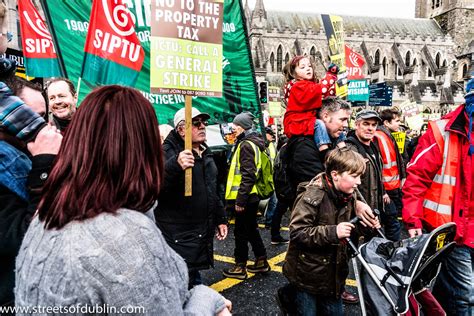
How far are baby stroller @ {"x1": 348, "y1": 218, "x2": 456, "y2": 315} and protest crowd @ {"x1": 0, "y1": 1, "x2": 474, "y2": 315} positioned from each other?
42mm

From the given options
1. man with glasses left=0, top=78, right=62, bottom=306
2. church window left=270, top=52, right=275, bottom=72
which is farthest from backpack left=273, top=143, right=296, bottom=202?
church window left=270, top=52, right=275, bottom=72

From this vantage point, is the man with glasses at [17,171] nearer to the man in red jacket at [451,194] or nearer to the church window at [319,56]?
the man in red jacket at [451,194]

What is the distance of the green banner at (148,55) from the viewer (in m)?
3.89

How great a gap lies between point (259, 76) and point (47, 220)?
41795 mm

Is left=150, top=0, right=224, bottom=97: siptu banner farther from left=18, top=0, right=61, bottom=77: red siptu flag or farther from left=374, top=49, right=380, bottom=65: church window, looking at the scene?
left=374, top=49, right=380, bottom=65: church window

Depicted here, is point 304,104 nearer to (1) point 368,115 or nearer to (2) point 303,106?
(2) point 303,106

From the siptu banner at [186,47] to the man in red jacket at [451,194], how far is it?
176 cm

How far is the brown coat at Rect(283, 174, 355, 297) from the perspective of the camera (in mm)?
2662

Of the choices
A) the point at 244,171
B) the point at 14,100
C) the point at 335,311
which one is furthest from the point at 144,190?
the point at 244,171

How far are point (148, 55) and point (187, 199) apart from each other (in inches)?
82.4

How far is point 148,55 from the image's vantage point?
179 inches

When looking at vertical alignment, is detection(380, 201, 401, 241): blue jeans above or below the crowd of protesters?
below

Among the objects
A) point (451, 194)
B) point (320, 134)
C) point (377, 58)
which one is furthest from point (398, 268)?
point (377, 58)

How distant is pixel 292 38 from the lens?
4944 cm
